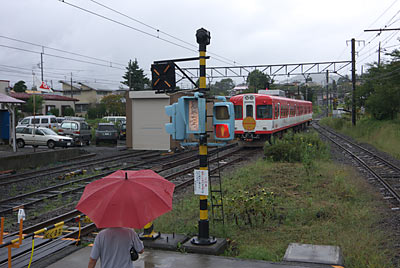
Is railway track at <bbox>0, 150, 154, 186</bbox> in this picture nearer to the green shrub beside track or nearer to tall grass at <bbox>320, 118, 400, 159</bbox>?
the green shrub beside track

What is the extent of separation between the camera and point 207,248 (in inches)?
241

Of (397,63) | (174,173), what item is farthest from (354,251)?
(397,63)

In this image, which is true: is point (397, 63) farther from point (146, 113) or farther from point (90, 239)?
point (90, 239)

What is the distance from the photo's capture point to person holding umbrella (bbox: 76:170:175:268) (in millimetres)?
3648

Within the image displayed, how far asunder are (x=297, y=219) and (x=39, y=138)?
Answer: 19.9m

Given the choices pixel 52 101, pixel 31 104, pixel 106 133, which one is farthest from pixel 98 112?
pixel 106 133

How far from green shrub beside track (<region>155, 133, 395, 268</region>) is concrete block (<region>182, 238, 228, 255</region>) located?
144 millimetres

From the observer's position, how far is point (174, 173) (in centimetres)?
1475

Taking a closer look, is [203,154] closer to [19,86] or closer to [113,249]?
[113,249]

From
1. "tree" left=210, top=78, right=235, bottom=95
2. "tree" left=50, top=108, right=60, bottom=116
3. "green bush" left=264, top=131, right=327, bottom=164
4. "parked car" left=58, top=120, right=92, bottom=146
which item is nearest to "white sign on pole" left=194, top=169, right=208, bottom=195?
"green bush" left=264, top=131, right=327, bottom=164

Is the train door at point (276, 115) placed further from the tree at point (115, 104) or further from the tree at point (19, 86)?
the tree at point (19, 86)

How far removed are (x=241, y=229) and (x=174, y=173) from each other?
7.37 metres

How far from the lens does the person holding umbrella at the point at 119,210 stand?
12.0 feet

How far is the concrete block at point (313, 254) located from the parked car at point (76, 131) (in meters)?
22.8
